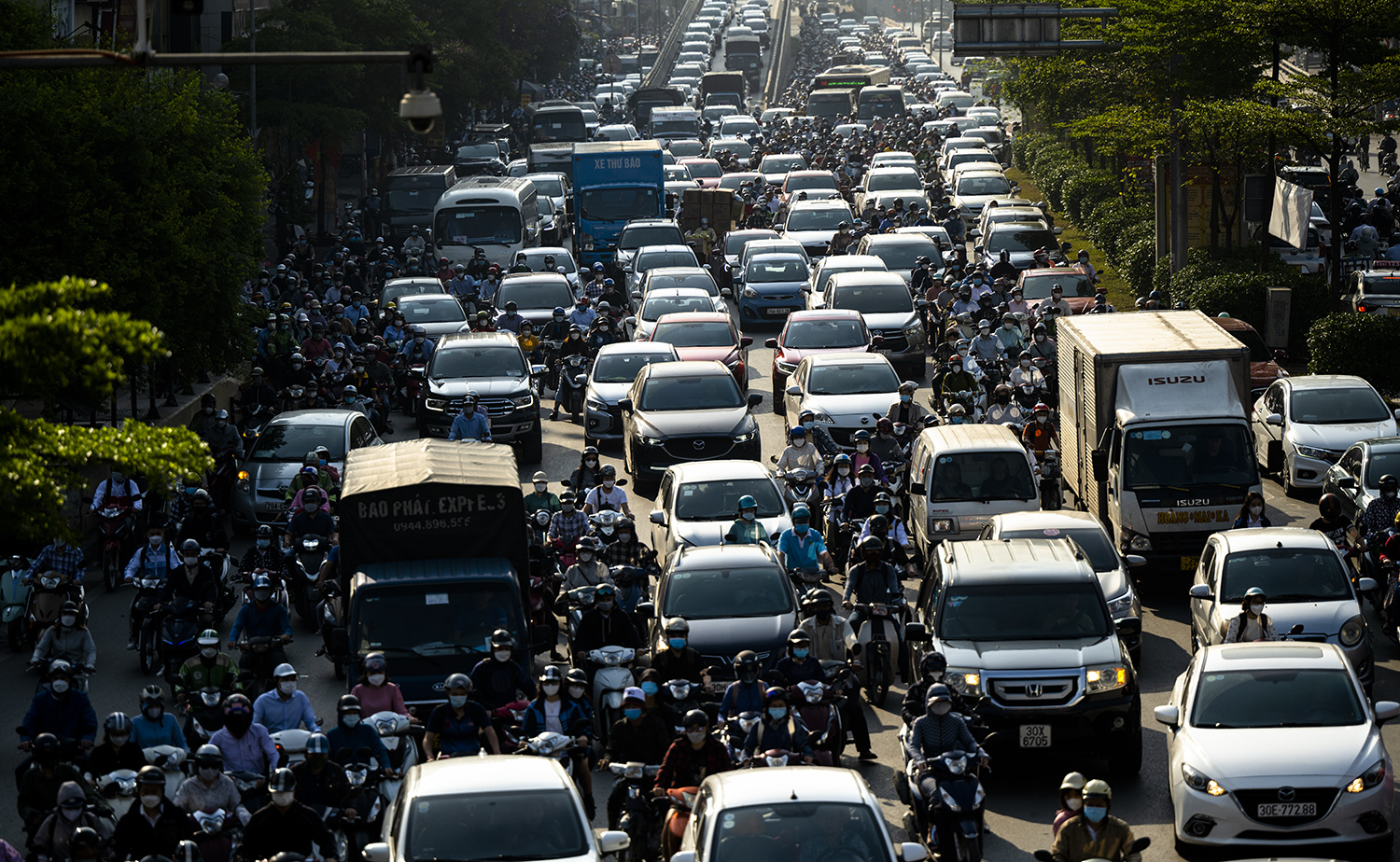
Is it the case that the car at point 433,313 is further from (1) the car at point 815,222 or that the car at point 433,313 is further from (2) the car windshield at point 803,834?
(2) the car windshield at point 803,834

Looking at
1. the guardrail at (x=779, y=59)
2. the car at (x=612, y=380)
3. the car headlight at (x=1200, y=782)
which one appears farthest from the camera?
the guardrail at (x=779, y=59)

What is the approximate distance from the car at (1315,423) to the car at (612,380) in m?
8.44

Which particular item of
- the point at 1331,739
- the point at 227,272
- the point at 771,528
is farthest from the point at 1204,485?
the point at 227,272

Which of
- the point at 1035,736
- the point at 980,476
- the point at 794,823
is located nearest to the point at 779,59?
the point at 980,476

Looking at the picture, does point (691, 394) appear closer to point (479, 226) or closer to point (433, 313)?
point (433, 313)

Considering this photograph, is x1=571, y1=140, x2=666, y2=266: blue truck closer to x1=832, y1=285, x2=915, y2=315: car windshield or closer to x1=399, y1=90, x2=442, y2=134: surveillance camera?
x1=832, y1=285, x2=915, y2=315: car windshield

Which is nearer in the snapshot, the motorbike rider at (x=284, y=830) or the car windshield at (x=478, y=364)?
the motorbike rider at (x=284, y=830)

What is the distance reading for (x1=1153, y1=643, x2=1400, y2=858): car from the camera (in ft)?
43.7

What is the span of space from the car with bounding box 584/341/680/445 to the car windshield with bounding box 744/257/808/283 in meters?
9.37

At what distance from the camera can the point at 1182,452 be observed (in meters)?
21.4

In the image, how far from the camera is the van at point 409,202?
4978 centimetres

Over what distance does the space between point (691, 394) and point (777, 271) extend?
13348 millimetres

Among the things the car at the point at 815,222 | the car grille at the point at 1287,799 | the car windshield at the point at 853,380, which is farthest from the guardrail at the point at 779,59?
the car grille at the point at 1287,799

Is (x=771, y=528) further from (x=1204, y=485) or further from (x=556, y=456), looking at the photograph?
(x=556, y=456)
